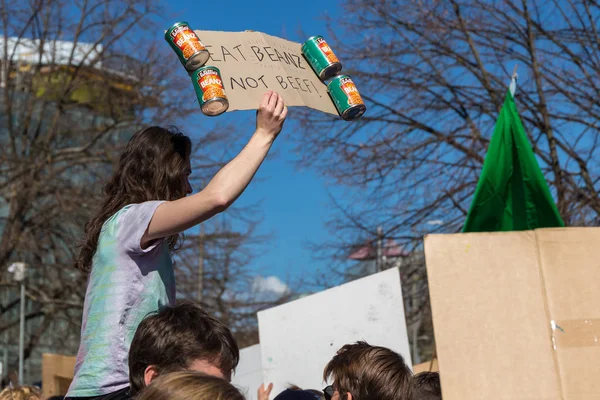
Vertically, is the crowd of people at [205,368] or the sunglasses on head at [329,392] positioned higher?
the crowd of people at [205,368]

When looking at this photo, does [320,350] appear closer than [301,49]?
No

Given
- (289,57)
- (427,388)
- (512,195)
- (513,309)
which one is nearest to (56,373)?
(512,195)

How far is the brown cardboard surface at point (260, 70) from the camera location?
8.16 ft

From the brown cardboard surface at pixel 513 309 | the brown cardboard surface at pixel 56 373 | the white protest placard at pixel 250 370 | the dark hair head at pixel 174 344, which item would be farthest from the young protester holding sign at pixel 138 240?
the brown cardboard surface at pixel 56 373

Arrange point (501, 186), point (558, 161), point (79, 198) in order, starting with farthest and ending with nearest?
point (79, 198) → point (558, 161) → point (501, 186)

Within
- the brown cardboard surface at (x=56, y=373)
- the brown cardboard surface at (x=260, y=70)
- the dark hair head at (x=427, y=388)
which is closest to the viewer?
the brown cardboard surface at (x=260, y=70)

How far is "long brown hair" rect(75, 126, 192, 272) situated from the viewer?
2506mm

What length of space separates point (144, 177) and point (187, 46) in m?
0.41

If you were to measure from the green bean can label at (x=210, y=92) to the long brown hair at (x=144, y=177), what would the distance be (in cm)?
22

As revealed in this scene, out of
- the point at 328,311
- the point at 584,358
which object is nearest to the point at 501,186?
A: the point at 328,311

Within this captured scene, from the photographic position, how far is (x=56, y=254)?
14492mm

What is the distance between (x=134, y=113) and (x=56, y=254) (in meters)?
2.74

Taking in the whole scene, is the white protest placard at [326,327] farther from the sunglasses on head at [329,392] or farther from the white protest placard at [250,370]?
the sunglasses on head at [329,392]

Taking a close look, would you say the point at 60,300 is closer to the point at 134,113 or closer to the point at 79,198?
the point at 79,198
